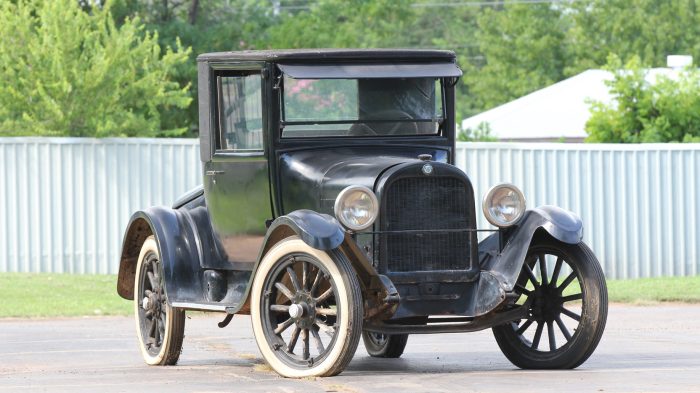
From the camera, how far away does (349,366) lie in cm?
1121

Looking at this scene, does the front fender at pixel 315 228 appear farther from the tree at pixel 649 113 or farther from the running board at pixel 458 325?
the tree at pixel 649 113

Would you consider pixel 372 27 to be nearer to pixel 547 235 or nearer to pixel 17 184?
pixel 17 184

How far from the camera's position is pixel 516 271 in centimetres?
1012

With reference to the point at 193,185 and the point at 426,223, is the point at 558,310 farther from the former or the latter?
the point at 193,185

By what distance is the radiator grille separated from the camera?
Result: 1010 cm

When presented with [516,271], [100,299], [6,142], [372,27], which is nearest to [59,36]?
[6,142]

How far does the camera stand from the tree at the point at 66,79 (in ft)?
76.5

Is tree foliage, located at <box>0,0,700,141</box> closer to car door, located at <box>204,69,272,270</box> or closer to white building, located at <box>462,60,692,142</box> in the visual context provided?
white building, located at <box>462,60,692,142</box>

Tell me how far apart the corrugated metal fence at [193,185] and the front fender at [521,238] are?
10.8 meters

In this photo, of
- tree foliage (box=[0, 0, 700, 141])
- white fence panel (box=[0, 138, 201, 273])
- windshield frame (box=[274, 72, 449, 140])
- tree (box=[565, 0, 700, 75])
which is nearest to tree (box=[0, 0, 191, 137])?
tree foliage (box=[0, 0, 700, 141])

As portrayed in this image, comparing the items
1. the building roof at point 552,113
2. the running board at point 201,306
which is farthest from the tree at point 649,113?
the running board at point 201,306

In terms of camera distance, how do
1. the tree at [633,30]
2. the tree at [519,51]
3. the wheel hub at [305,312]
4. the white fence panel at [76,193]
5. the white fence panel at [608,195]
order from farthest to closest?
the tree at [519,51] → the tree at [633,30] → the white fence panel at [608,195] → the white fence panel at [76,193] → the wheel hub at [305,312]

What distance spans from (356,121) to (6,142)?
437 inches

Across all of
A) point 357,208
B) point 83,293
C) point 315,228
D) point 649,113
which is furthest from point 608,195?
point 315,228
